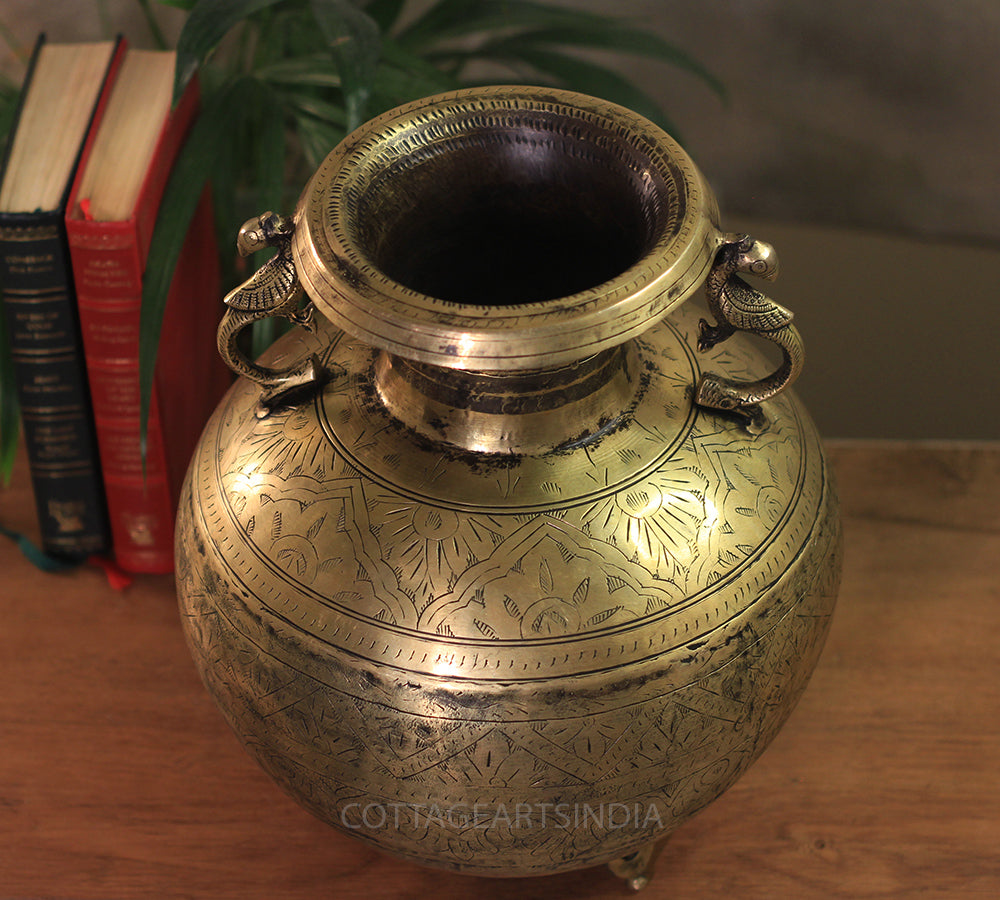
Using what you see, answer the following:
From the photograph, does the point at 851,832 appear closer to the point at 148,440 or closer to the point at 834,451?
the point at 834,451

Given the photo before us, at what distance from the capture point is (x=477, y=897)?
0.99 metres

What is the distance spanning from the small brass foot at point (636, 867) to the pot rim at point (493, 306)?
0.49 metres

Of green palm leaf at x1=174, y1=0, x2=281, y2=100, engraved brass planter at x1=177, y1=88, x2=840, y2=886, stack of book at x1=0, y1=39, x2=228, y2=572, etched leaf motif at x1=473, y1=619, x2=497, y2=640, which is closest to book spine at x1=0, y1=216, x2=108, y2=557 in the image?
stack of book at x1=0, y1=39, x2=228, y2=572

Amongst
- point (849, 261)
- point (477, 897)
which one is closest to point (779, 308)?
point (477, 897)

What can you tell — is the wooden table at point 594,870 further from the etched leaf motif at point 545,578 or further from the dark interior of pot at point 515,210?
the dark interior of pot at point 515,210

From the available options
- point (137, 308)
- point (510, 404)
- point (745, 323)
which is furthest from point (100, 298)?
point (745, 323)

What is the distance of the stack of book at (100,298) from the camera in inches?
41.6

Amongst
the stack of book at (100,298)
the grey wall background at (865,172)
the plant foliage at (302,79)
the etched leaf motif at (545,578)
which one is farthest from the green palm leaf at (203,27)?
the grey wall background at (865,172)

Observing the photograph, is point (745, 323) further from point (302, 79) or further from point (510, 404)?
point (302, 79)

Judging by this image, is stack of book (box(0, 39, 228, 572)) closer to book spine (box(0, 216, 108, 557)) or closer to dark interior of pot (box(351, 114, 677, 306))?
book spine (box(0, 216, 108, 557))

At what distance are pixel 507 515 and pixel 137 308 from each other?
1.70 ft

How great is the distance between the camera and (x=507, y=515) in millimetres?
734

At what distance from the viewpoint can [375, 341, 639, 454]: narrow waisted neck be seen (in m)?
0.74

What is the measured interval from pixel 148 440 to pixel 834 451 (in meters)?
0.75
